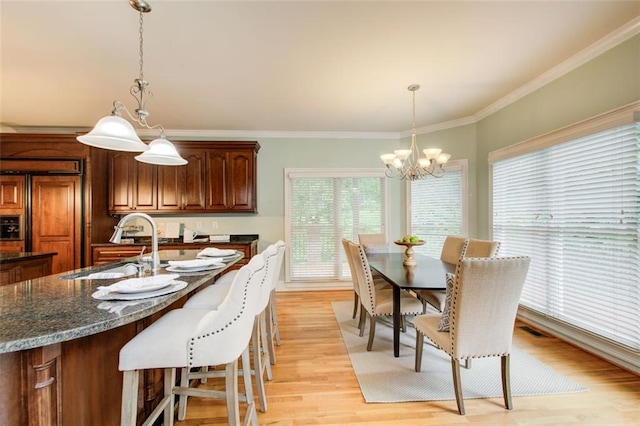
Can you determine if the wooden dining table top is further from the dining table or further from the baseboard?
the baseboard

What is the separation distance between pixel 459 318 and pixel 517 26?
7.14ft

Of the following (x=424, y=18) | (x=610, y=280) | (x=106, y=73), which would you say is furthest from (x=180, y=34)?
(x=610, y=280)

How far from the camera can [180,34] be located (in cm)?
213

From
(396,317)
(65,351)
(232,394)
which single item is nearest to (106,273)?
(65,351)

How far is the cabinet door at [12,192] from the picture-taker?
3.50m

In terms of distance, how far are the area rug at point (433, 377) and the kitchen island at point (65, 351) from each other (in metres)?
1.51

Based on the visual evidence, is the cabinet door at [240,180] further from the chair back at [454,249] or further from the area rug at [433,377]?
the chair back at [454,249]

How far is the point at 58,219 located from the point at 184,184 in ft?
5.14

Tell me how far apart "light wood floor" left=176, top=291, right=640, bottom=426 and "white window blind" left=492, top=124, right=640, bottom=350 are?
0.40 m

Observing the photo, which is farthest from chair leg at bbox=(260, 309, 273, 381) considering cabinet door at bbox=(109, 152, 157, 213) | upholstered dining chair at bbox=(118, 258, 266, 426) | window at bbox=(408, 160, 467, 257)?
window at bbox=(408, 160, 467, 257)

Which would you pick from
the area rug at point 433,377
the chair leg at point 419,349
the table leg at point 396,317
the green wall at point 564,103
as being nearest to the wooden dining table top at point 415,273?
the table leg at point 396,317

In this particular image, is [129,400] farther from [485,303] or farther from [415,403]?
[485,303]

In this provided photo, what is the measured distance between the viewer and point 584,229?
8.23 feet

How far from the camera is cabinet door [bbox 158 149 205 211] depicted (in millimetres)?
4148
